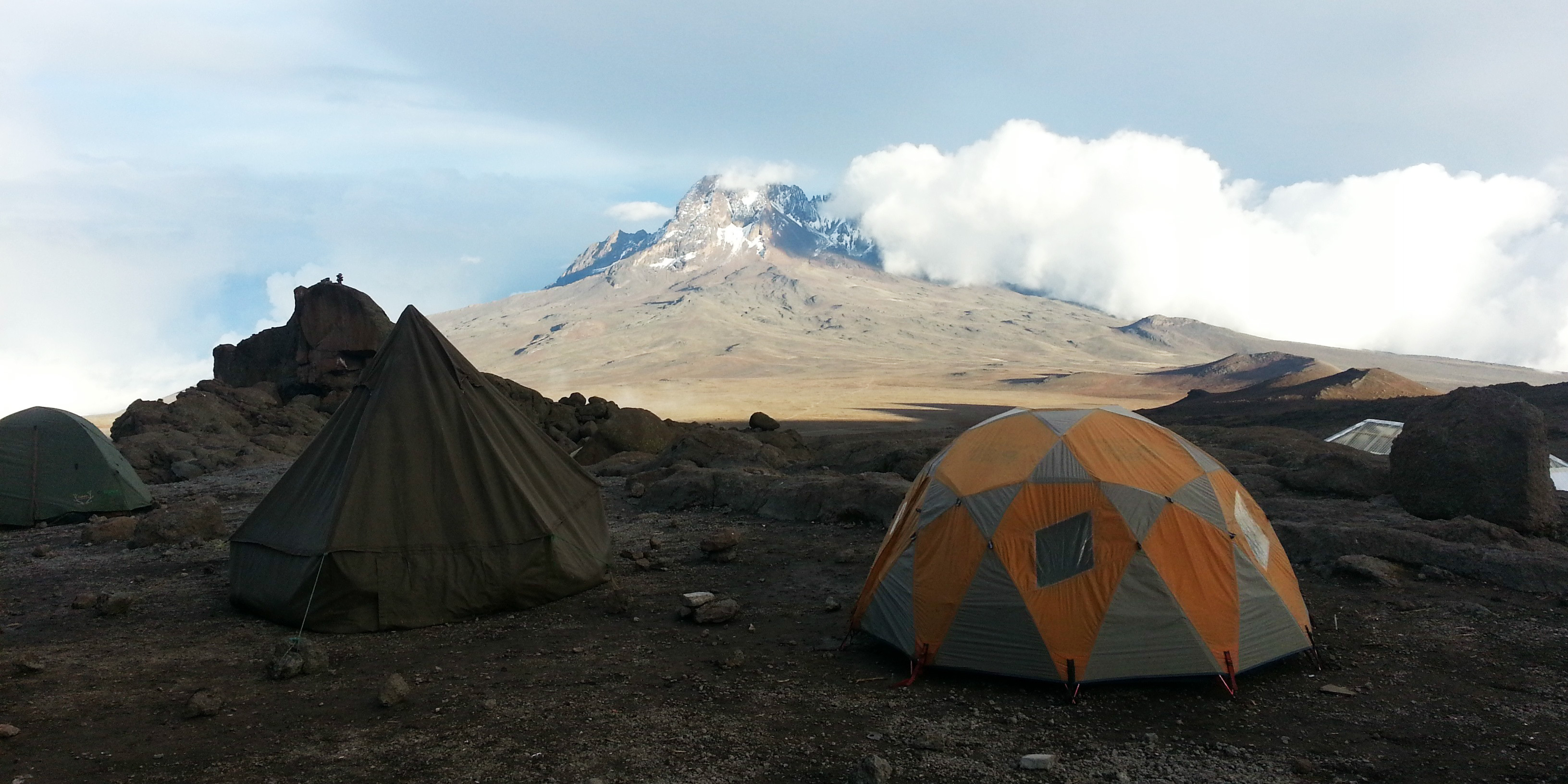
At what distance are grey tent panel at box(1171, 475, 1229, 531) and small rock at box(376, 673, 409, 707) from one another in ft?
20.0

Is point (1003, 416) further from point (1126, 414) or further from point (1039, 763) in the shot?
point (1039, 763)

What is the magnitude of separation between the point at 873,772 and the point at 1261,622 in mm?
3636

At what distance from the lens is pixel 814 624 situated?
8430mm

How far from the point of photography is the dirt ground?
17.9ft

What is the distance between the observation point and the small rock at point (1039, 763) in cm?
533

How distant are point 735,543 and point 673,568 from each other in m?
0.89

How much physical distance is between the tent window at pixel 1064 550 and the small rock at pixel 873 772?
2.12m

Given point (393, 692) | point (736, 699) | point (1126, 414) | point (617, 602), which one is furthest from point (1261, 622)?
point (393, 692)

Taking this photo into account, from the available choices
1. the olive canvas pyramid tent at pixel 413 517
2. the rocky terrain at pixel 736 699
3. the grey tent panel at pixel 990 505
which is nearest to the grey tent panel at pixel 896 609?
the rocky terrain at pixel 736 699

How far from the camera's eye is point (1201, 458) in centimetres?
767

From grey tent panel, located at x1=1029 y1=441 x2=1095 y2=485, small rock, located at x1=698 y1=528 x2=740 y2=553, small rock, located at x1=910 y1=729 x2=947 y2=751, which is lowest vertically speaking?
small rock, located at x1=910 y1=729 x2=947 y2=751

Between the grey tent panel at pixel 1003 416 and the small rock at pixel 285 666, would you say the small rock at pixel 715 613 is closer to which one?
the grey tent panel at pixel 1003 416

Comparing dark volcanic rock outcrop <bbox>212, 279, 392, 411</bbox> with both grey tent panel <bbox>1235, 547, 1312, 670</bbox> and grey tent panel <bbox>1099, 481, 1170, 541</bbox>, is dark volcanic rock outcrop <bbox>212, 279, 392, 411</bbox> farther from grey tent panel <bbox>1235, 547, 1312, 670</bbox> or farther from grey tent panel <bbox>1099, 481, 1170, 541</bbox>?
grey tent panel <bbox>1235, 547, 1312, 670</bbox>

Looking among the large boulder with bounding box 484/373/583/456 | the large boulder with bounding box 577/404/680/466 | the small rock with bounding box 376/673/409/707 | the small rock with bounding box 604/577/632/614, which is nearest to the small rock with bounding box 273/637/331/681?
the small rock with bounding box 376/673/409/707
